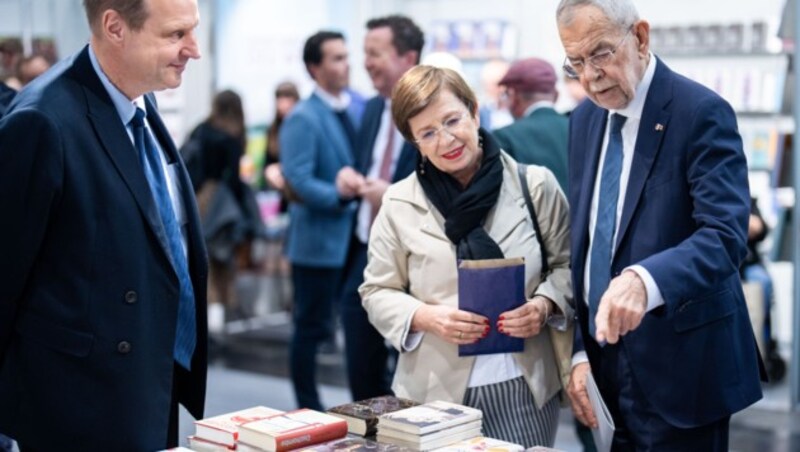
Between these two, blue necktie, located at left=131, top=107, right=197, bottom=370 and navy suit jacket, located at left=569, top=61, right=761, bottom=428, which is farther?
blue necktie, located at left=131, top=107, right=197, bottom=370

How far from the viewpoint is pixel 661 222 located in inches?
102

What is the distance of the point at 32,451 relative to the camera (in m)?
2.52

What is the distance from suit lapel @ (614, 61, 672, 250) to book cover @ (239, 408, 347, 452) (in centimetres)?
83

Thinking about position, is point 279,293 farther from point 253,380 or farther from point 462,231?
point 462,231

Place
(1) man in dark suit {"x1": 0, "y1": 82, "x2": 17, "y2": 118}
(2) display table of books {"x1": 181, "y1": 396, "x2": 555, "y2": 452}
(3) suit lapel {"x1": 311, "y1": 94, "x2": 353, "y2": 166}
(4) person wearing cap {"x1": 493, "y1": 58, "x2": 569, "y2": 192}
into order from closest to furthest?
1. (2) display table of books {"x1": 181, "y1": 396, "x2": 555, "y2": 452}
2. (1) man in dark suit {"x1": 0, "y1": 82, "x2": 17, "y2": 118}
3. (4) person wearing cap {"x1": 493, "y1": 58, "x2": 569, "y2": 192}
4. (3) suit lapel {"x1": 311, "y1": 94, "x2": 353, "y2": 166}

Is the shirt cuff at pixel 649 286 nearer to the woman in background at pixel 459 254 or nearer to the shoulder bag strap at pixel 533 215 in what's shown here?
the woman in background at pixel 459 254

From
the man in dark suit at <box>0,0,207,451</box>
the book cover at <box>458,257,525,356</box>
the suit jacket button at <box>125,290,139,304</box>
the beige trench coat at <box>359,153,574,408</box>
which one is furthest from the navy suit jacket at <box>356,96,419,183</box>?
the suit jacket button at <box>125,290,139,304</box>

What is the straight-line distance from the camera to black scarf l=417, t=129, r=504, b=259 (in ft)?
9.55

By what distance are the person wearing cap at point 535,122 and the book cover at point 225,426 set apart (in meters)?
1.72

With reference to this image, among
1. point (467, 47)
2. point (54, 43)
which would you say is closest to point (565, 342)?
point (54, 43)

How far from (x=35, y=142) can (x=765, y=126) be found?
634 centimetres

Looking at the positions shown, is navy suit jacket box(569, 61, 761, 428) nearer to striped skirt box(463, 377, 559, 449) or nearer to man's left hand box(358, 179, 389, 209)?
striped skirt box(463, 377, 559, 449)

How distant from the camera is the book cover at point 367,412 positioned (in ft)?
8.63

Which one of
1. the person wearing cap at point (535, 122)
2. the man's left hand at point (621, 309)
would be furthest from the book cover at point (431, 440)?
the person wearing cap at point (535, 122)
